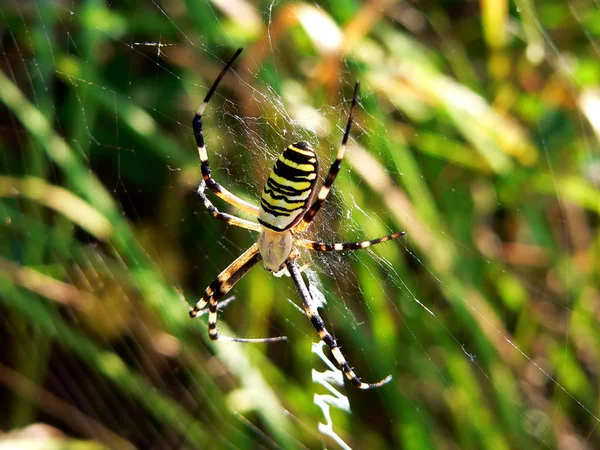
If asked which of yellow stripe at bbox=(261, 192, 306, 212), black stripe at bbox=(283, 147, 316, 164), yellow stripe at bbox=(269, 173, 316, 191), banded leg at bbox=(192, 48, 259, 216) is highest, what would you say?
black stripe at bbox=(283, 147, 316, 164)

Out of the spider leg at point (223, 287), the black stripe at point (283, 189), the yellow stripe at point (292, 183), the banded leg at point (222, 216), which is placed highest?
the yellow stripe at point (292, 183)

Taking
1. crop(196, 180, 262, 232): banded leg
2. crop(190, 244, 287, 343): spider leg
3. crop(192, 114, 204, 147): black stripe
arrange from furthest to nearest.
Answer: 1. crop(190, 244, 287, 343): spider leg
2. crop(196, 180, 262, 232): banded leg
3. crop(192, 114, 204, 147): black stripe

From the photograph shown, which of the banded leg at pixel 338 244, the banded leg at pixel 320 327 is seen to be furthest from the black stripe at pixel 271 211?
the banded leg at pixel 320 327

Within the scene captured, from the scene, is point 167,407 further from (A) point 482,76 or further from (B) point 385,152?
(A) point 482,76

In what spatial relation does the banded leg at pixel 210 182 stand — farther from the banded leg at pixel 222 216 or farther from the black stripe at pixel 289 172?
the black stripe at pixel 289 172

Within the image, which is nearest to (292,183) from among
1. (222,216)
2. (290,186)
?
(290,186)

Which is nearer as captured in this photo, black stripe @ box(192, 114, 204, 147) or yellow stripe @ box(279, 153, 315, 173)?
yellow stripe @ box(279, 153, 315, 173)

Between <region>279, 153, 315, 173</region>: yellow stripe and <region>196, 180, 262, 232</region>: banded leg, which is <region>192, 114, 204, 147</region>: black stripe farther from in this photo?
<region>279, 153, 315, 173</region>: yellow stripe

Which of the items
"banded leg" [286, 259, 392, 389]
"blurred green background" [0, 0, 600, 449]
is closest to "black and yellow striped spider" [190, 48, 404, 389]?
"banded leg" [286, 259, 392, 389]
